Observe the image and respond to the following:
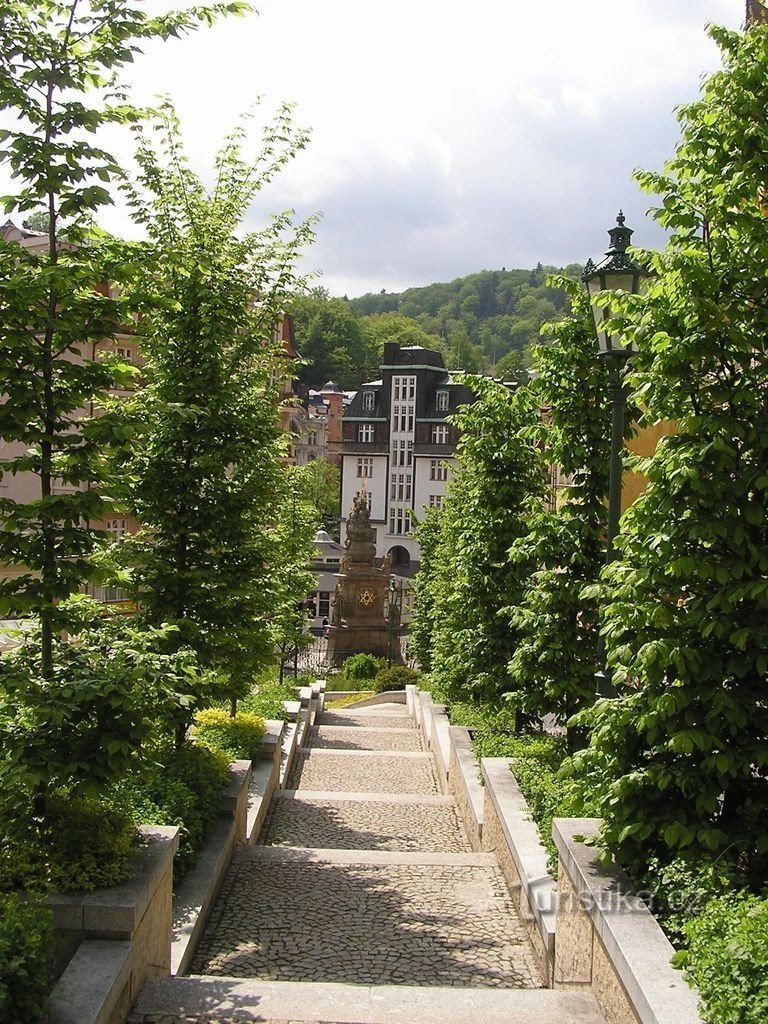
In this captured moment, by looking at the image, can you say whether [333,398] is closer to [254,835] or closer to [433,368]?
[433,368]

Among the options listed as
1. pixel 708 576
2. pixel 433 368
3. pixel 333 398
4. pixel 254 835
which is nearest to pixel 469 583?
pixel 254 835

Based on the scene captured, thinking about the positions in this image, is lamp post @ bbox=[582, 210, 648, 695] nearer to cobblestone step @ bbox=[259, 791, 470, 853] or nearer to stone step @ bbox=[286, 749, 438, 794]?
cobblestone step @ bbox=[259, 791, 470, 853]

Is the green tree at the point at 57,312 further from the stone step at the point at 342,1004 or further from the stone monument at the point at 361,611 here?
the stone monument at the point at 361,611

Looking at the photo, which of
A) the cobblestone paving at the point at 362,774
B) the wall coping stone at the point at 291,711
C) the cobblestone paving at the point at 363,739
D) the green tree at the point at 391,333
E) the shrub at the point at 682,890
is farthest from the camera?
the green tree at the point at 391,333

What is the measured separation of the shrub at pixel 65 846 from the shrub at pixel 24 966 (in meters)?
0.66

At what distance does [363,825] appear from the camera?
1270 centimetres

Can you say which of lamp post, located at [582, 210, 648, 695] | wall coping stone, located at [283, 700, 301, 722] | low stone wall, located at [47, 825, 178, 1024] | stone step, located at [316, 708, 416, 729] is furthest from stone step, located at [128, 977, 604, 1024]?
stone step, located at [316, 708, 416, 729]

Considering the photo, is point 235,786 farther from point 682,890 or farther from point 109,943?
point 682,890

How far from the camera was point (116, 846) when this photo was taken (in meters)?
5.70

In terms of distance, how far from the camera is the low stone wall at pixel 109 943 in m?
4.69

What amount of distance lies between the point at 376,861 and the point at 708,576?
18.9 feet

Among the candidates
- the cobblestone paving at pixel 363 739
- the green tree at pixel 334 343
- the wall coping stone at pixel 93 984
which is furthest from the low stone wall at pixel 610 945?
the green tree at pixel 334 343

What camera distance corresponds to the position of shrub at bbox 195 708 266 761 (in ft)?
40.8

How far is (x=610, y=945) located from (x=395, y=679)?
98.3 feet
